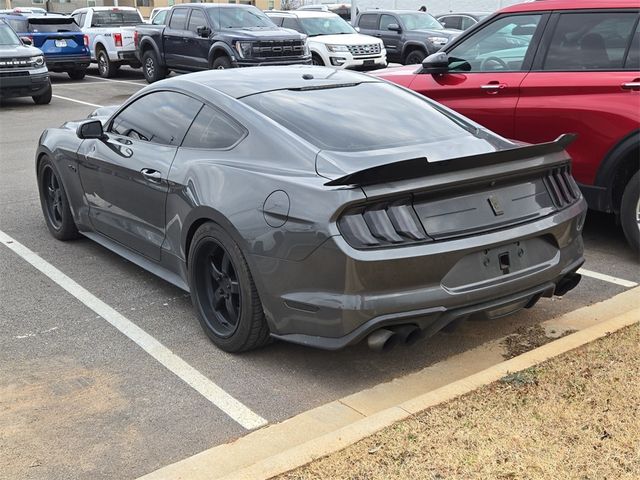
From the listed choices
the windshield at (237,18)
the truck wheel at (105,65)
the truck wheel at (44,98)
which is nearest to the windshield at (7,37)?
the truck wheel at (44,98)

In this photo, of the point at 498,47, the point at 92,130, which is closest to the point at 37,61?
the point at 92,130

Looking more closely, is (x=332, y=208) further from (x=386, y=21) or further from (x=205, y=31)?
(x=386, y=21)

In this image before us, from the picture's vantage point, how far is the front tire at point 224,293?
411cm

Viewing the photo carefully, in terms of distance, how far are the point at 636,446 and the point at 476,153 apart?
5.74ft

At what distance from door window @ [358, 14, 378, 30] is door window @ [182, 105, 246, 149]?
1802 cm

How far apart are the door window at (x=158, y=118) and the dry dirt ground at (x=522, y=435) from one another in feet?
8.09

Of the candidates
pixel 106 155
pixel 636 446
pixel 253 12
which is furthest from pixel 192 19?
pixel 636 446

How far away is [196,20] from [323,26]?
3.89 metres

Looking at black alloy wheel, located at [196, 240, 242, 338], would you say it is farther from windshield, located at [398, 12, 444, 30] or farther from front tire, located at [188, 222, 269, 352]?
windshield, located at [398, 12, 444, 30]

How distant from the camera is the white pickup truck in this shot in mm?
21156

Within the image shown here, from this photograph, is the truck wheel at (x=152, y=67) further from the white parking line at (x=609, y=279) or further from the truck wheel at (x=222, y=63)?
the white parking line at (x=609, y=279)

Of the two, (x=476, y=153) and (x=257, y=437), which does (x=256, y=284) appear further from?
(x=476, y=153)

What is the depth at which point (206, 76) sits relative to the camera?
513 cm

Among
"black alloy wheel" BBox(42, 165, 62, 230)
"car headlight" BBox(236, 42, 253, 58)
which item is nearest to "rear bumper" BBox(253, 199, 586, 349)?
"black alloy wheel" BBox(42, 165, 62, 230)
